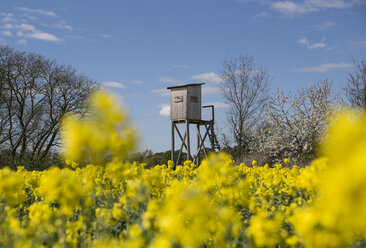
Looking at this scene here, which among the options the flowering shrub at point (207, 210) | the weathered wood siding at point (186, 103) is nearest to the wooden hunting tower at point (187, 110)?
the weathered wood siding at point (186, 103)

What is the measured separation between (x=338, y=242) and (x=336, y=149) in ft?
2.12

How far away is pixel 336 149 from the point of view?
→ 141 centimetres

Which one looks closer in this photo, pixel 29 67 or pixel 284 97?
pixel 284 97

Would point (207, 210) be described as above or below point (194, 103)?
below

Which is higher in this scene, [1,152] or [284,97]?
[284,97]

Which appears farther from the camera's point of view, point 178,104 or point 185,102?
point 178,104

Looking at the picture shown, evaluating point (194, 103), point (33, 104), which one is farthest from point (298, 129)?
point (33, 104)

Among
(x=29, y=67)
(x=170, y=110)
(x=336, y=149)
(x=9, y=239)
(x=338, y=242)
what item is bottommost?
(x=9, y=239)

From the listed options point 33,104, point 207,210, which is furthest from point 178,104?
point 207,210

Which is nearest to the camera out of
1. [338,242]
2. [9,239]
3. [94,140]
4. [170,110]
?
[338,242]

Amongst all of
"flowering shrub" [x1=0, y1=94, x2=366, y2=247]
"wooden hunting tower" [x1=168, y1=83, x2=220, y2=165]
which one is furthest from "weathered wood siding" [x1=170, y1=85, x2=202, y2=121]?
"flowering shrub" [x1=0, y1=94, x2=366, y2=247]

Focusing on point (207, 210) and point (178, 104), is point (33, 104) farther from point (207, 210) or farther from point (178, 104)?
point (207, 210)

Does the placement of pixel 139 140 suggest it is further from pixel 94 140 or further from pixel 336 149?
pixel 336 149

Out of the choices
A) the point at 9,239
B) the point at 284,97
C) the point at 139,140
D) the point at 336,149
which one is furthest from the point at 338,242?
the point at 284,97
